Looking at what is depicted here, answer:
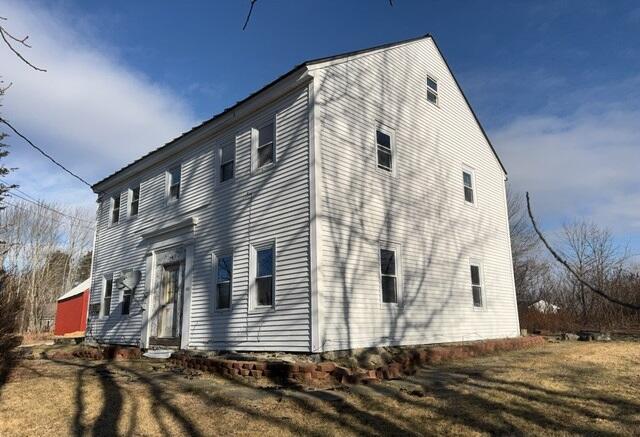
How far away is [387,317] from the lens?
1112 centimetres

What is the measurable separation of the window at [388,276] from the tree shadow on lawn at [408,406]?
107 inches

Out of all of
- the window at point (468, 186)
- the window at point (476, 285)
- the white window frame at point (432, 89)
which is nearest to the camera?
the window at point (476, 285)

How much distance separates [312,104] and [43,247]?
1747 inches

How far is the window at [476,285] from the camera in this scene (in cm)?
1475

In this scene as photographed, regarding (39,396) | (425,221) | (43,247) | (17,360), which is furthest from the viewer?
(43,247)

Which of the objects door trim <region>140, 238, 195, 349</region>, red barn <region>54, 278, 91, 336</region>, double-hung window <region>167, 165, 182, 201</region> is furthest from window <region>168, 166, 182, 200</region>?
red barn <region>54, 278, 91, 336</region>

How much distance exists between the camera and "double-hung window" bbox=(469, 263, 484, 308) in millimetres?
14750

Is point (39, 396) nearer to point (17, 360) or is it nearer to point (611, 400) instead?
point (17, 360)

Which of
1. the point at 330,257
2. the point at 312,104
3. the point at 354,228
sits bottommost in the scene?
the point at 330,257

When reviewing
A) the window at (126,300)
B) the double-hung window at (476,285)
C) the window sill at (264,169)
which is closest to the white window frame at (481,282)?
the double-hung window at (476,285)

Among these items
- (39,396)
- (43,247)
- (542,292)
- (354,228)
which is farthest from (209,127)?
(43,247)

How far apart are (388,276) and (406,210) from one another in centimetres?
204

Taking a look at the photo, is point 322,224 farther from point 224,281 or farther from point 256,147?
point 224,281

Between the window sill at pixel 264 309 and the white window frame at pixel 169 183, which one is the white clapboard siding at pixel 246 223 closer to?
the window sill at pixel 264 309
